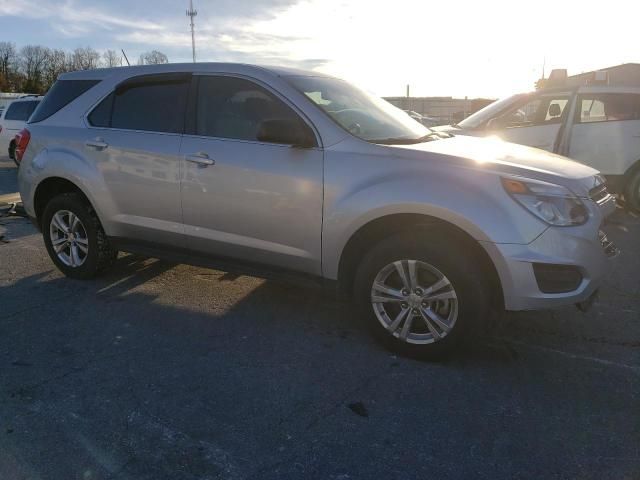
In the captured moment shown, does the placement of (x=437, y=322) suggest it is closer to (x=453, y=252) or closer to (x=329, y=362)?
(x=453, y=252)

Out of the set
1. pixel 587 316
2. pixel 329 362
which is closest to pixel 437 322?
pixel 329 362

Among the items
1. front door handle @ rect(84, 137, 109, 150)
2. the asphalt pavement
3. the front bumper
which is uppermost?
front door handle @ rect(84, 137, 109, 150)

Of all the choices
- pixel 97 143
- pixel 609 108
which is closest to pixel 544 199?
pixel 97 143

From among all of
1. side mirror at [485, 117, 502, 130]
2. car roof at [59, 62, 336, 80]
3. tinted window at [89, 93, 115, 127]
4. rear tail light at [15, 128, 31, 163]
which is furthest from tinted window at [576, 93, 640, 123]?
rear tail light at [15, 128, 31, 163]

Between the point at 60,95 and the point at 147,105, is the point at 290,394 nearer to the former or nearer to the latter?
the point at 147,105

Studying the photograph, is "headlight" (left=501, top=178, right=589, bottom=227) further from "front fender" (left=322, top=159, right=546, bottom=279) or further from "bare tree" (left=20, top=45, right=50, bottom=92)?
"bare tree" (left=20, top=45, right=50, bottom=92)

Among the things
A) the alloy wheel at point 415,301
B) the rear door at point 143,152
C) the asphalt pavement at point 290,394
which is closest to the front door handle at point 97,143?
the rear door at point 143,152

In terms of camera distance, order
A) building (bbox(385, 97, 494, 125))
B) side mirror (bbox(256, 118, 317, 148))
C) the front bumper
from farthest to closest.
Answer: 1. building (bbox(385, 97, 494, 125))
2. side mirror (bbox(256, 118, 317, 148))
3. the front bumper

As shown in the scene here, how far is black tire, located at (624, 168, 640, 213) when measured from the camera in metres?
7.67

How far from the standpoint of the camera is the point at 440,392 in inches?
120

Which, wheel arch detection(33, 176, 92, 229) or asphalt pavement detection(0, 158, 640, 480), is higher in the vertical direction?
wheel arch detection(33, 176, 92, 229)

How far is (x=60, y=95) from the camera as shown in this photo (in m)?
4.88

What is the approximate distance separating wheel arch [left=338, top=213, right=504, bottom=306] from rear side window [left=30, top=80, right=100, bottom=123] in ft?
9.37

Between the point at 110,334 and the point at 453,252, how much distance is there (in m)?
2.41
